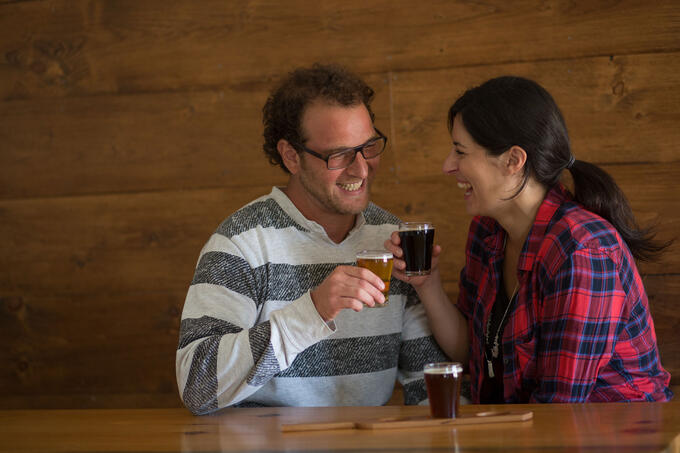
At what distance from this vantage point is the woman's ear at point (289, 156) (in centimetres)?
231

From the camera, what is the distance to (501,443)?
4.28 ft

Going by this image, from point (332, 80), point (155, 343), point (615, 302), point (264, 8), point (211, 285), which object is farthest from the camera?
point (155, 343)

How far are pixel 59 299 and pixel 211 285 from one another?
1183mm

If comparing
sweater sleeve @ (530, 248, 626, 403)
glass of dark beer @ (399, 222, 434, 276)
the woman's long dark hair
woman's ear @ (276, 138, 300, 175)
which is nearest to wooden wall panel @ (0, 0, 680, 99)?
woman's ear @ (276, 138, 300, 175)

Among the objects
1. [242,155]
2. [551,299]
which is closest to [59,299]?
[242,155]

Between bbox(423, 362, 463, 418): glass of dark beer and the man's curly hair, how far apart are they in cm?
98

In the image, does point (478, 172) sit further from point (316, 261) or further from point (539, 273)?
point (316, 261)

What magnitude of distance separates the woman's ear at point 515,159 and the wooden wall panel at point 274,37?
0.65m

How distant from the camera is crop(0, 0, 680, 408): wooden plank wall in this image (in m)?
2.45

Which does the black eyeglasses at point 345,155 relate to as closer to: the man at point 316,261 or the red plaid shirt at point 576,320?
the man at point 316,261

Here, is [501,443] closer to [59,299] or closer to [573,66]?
[573,66]

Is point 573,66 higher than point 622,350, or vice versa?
point 573,66

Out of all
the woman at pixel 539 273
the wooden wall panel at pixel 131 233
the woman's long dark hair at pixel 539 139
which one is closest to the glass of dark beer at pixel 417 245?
the woman at pixel 539 273

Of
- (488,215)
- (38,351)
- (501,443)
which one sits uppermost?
(488,215)
